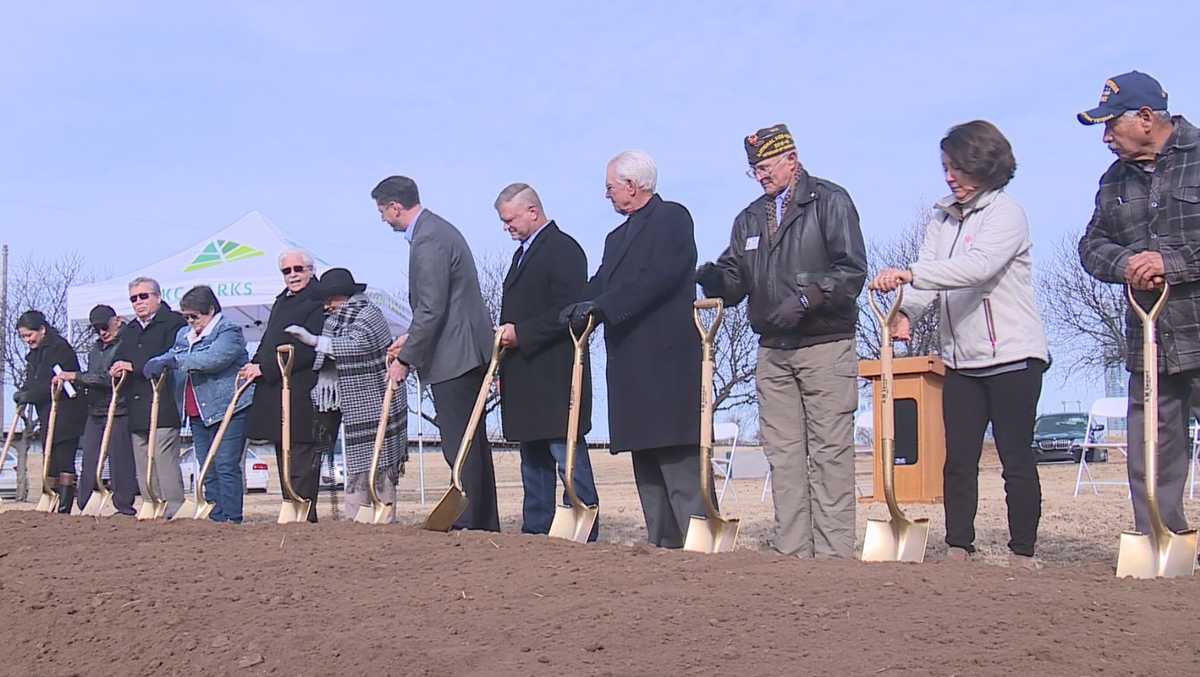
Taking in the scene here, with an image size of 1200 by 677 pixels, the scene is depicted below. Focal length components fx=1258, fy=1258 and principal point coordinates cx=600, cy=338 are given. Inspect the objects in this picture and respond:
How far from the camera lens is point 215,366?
27.2ft

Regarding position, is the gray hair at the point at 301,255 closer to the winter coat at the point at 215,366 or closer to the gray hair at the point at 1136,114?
the winter coat at the point at 215,366

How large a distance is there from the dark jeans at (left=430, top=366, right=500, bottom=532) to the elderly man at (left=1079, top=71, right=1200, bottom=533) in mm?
3133

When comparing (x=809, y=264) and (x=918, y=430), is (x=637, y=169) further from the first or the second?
(x=918, y=430)

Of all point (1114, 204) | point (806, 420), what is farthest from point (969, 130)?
point (806, 420)

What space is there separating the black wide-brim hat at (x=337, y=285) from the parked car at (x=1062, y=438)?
23.6m

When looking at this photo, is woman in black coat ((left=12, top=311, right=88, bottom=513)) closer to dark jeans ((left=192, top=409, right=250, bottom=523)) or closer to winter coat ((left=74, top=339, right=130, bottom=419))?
winter coat ((left=74, top=339, right=130, bottom=419))

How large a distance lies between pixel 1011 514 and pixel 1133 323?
0.85 meters

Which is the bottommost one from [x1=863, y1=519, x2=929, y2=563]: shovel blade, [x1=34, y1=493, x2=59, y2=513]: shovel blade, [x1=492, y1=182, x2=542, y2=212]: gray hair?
[x1=34, y1=493, x2=59, y2=513]: shovel blade

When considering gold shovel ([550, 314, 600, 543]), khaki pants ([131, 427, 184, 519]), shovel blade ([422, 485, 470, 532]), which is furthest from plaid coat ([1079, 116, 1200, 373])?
khaki pants ([131, 427, 184, 519])

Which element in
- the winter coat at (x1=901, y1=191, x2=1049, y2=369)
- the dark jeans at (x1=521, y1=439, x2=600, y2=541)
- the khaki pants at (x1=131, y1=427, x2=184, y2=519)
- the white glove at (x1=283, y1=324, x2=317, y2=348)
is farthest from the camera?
the khaki pants at (x1=131, y1=427, x2=184, y2=519)

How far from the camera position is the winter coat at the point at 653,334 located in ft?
18.0

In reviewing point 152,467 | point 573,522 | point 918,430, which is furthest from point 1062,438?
point 573,522

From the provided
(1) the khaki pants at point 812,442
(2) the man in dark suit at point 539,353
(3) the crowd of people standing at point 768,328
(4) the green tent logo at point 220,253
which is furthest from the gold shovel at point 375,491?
(4) the green tent logo at point 220,253

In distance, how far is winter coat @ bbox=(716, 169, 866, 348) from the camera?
502 cm
